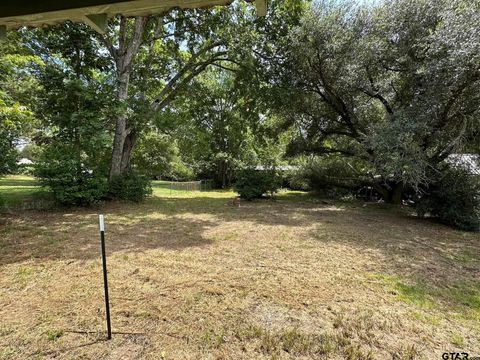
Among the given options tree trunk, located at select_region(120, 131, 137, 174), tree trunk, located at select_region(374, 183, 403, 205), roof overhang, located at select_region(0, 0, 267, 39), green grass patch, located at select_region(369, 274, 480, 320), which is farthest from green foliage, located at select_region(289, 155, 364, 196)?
roof overhang, located at select_region(0, 0, 267, 39)

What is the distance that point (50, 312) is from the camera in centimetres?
265

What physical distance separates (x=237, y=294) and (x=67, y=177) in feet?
23.2

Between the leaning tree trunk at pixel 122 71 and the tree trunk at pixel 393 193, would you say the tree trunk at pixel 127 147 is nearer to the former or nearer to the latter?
the leaning tree trunk at pixel 122 71

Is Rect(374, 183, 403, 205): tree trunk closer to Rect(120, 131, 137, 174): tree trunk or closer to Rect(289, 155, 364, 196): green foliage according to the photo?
Rect(289, 155, 364, 196): green foliage

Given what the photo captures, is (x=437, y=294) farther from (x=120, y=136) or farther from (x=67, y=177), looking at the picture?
(x=120, y=136)

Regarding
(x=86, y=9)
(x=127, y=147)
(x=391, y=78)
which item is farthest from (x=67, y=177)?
(x=391, y=78)

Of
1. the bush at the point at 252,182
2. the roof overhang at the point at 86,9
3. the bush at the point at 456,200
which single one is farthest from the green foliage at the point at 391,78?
the roof overhang at the point at 86,9

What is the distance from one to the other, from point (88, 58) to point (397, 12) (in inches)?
415

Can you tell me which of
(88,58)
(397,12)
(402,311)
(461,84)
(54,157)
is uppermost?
(397,12)

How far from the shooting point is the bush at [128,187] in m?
9.90

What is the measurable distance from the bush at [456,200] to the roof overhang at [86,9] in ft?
27.1

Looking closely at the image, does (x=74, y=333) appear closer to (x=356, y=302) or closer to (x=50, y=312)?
(x=50, y=312)

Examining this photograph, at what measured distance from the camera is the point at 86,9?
52.9 inches

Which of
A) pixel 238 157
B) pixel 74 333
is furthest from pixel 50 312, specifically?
pixel 238 157
